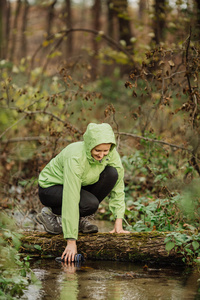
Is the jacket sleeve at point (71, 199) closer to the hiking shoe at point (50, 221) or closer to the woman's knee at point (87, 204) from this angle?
the woman's knee at point (87, 204)

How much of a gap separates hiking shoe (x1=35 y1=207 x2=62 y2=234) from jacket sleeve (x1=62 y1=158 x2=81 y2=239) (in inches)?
19.1

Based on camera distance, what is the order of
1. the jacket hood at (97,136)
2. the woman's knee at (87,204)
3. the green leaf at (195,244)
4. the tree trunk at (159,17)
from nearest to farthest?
the green leaf at (195,244), the jacket hood at (97,136), the woman's knee at (87,204), the tree trunk at (159,17)

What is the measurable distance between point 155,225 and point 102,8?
22937mm

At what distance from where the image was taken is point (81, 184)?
174 inches

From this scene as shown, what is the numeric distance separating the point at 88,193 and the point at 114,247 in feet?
2.06

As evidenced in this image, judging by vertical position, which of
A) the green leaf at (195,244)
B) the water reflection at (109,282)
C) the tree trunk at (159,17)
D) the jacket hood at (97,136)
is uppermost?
the tree trunk at (159,17)

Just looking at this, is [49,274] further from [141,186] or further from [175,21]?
[175,21]

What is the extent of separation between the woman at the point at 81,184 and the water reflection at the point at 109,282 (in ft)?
0.81

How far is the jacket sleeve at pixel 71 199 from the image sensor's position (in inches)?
155

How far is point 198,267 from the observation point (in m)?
3.93

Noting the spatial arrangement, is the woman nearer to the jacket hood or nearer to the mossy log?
the jacket hood

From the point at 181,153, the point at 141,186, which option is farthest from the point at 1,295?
the point at 141,186

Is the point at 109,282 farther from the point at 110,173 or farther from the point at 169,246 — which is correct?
the point at 110,173

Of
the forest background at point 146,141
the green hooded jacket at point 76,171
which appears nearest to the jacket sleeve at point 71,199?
the green hooded jacket at point 76,171
